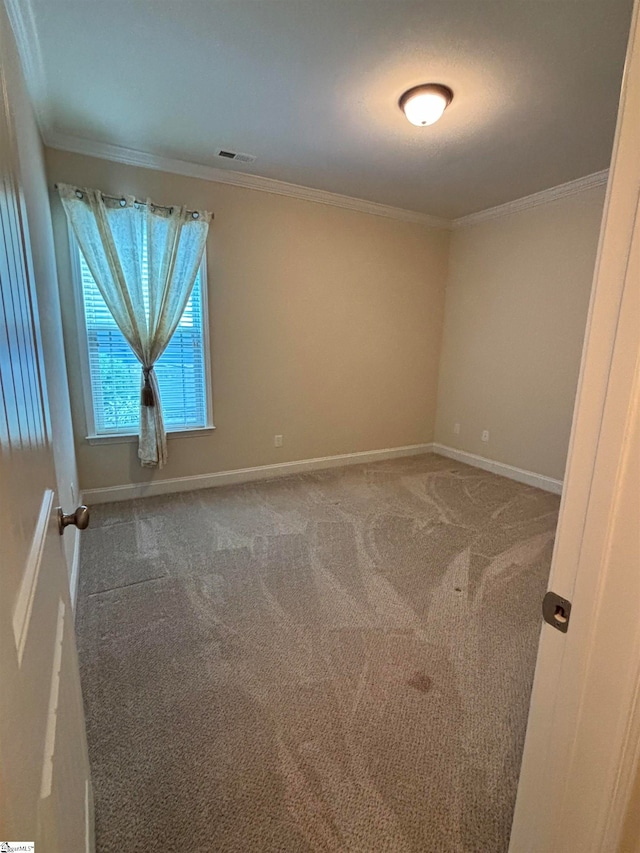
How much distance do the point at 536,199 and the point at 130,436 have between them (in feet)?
13.5

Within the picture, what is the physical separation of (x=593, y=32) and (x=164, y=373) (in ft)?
10.7

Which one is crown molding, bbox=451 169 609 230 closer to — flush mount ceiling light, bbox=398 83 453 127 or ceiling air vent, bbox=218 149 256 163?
→ flush mount ceiling light, bbox=398 83 453 127

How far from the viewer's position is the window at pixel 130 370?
10.0 feet

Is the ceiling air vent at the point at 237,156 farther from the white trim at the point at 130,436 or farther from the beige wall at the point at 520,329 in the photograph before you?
the beige wall at the point at 520,329

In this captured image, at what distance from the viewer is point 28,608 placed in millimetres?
533

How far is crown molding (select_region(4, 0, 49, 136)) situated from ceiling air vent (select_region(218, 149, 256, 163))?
42.5 inches

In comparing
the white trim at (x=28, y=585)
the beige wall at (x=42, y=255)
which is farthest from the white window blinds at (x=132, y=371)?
the white trim at (x=28, y=585)

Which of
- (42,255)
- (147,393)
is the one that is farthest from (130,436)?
(42,255)

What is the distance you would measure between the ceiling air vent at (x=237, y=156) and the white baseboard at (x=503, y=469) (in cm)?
355

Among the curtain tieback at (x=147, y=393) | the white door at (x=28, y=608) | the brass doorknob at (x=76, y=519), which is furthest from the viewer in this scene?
the curtain tieback at (x=147, y=393)

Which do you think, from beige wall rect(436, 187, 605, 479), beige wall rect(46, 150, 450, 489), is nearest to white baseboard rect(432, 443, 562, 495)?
beige wall rect(436, 187, 605, 479)

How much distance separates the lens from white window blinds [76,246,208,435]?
121 inches

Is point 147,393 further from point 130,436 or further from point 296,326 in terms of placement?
point 296,326

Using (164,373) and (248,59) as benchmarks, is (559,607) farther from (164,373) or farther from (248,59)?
(164,373)
